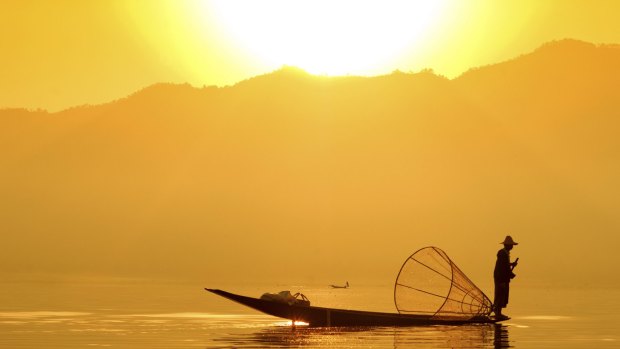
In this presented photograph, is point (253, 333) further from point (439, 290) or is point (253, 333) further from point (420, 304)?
point (439, 290)

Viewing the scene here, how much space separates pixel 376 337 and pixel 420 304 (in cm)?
731

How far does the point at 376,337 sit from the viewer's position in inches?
1655

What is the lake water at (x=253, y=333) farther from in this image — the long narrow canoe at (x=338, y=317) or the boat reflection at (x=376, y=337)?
the long narrow canoe at (x=338, y=317)

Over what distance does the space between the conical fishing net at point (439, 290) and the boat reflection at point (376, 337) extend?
0.77 metres

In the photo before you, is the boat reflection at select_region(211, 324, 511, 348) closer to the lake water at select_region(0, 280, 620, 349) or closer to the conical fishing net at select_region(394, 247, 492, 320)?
the lake water at select_region(0, 280, 620, 349)

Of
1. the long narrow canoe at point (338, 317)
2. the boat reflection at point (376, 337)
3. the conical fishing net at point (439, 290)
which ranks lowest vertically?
the boat reflection at point (376, 337)

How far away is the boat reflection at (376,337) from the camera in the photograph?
128ft

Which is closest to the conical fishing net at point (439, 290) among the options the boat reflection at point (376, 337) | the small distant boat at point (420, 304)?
the small distant boat at point (420, 304)

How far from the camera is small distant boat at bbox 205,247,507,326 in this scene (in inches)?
1767

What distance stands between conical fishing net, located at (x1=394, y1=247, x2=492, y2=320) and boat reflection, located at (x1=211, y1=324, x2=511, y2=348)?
2.51ft

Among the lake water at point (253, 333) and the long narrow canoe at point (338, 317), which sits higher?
the long narrow canoe at point (338, 317)

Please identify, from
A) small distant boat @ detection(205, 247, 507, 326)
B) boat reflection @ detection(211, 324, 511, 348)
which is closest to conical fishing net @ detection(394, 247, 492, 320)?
small distant boat @ detection(205, 247, 507, 326)

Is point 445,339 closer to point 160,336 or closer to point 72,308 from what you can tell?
point 160,336

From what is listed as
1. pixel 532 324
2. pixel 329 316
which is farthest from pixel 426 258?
pixel 532 324
